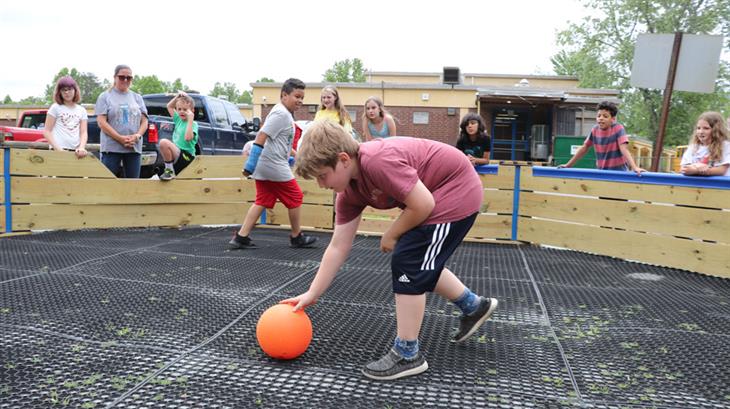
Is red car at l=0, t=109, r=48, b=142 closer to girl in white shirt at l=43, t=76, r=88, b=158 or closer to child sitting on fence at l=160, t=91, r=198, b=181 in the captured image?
girl in white shirt at l=43, t=76, r=88, b=158

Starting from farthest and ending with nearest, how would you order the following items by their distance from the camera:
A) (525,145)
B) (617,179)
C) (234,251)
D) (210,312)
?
1. (525,145)
2. (617,179)
3. (234,251)
4. (210,312)

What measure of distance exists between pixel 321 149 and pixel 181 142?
5.78 m

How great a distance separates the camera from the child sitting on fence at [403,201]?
256 cm

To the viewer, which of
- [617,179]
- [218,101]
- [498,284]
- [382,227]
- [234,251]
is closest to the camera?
[498,284]

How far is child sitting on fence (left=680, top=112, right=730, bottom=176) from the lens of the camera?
5.79 metres

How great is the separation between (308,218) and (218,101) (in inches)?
212

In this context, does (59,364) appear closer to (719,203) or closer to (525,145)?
(719,203)

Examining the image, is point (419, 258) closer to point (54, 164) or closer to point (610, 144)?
point (610, 144)

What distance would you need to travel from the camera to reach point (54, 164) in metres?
7.05

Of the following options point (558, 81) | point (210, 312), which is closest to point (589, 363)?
point (210, 312)

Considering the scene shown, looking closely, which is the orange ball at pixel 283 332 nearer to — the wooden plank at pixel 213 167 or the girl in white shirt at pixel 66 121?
the wooden plank at pixel 213 167

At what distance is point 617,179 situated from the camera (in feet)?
21.8

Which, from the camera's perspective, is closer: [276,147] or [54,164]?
[276,147]

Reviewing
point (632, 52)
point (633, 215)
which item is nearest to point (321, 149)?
point (633, 215)
